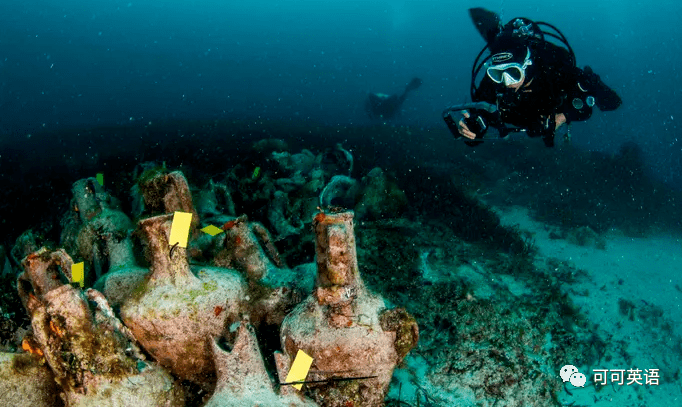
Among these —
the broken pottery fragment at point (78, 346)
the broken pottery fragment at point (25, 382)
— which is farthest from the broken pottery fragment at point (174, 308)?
the broken pottery fragment at point (25, 382)

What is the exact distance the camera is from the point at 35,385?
230 cm

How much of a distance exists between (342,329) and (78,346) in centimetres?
151

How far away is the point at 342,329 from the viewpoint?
2.49 m

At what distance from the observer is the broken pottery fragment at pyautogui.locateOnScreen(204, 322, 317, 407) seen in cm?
222

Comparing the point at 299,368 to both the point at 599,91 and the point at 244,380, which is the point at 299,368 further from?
the point at 599,91

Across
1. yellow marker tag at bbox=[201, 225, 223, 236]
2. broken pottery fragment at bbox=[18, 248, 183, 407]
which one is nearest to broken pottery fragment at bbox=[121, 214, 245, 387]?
broken pottery fragment at bbox=[18, 248, 183, 407]

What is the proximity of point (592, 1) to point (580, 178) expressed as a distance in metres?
153

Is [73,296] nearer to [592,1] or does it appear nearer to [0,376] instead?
[0,376]

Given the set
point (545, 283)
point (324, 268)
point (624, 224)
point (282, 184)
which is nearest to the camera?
point (324, 268)

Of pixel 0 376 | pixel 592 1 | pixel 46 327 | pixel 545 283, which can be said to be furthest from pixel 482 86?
pixel 592 1

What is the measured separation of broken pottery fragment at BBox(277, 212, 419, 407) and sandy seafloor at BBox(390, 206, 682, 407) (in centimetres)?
91

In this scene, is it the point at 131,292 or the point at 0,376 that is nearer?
the point at 0,376

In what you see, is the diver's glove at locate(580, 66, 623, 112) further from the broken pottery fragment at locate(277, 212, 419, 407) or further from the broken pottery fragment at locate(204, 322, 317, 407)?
the broken pottery fragment at locate(204, 322, 317, 407)
